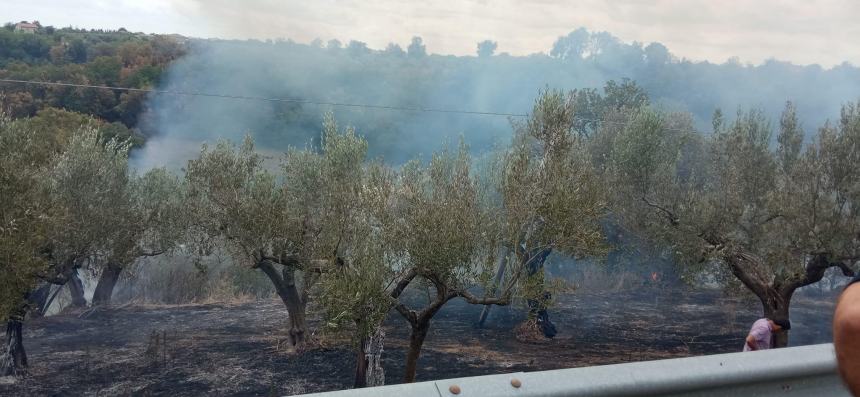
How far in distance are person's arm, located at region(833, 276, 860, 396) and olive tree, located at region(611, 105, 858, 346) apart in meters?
14.7

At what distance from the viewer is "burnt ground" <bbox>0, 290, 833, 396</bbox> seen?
1498cm

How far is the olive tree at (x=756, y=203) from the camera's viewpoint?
15.1 m

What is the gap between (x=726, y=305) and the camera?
24641 mm

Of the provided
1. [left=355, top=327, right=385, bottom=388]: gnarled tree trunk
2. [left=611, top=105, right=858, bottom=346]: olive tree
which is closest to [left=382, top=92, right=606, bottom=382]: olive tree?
[left=355, top=327, right=385, bottom=388]: gnarled tree trunk

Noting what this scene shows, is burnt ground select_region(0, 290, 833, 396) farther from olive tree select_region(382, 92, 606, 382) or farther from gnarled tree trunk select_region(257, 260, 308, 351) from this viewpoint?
olive tree select_region(382, 92, 606, 382)

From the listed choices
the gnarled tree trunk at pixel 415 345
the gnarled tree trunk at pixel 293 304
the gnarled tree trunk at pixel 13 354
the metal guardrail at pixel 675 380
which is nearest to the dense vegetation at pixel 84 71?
the gnarled tree trunk at pixel 13 354

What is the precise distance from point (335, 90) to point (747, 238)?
41598mm

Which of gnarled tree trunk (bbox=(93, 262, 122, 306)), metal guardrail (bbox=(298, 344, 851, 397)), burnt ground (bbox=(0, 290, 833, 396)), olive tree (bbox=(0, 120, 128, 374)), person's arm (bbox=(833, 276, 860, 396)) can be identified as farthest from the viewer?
gnarled tree trunk (bbox=(93, 262, 122, 306))

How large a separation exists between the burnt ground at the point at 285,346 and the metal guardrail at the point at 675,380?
938cm

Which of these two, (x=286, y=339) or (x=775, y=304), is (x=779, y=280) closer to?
(x=775, y=304)

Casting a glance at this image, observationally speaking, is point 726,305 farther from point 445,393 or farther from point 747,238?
point 445,393

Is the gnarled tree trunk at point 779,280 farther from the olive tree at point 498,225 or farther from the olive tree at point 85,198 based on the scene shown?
the olive tree at point 85,198

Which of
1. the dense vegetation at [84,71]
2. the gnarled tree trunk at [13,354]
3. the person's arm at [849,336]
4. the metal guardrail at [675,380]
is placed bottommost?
the gnarled tree trunk at [13,354]

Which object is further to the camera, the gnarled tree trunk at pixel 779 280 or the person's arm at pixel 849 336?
the gnarled tree trunk at pixel 779 280
